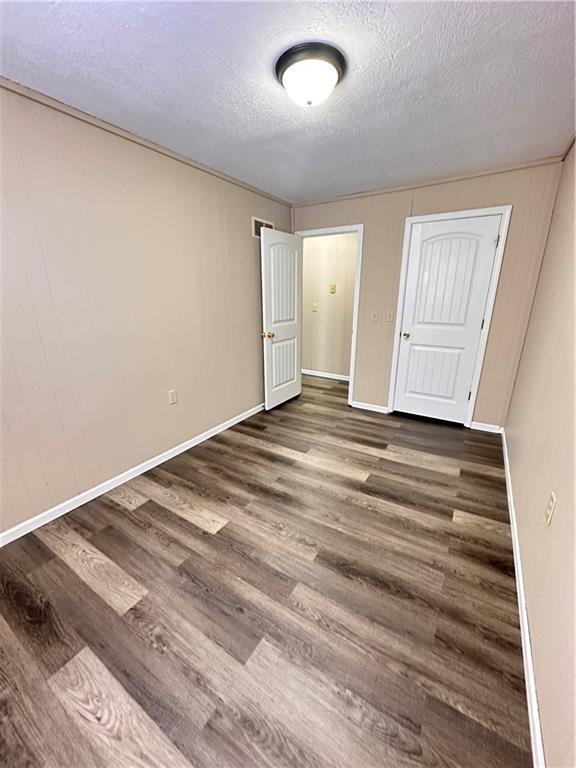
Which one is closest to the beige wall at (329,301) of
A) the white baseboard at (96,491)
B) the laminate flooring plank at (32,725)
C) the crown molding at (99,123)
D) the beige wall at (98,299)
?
the beige wall at (98,299)

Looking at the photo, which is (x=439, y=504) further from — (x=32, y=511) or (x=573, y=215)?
(x=32, y=511)

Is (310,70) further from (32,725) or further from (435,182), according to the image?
(32,725)

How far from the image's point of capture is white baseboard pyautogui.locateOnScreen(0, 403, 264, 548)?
1821 millimetres

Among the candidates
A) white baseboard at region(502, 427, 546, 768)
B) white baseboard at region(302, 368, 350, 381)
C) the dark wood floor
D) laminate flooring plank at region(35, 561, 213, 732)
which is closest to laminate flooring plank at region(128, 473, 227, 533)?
the dark wood floor

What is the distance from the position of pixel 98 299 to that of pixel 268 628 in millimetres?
2117

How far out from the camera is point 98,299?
2.02m

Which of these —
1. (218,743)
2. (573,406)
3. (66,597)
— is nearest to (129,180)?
(66,597)

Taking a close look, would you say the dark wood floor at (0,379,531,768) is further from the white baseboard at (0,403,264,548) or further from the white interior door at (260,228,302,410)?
the white interior door at (260,228,302,410)

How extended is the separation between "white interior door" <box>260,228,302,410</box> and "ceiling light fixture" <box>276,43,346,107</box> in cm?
163

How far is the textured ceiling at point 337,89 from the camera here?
3.89 ft

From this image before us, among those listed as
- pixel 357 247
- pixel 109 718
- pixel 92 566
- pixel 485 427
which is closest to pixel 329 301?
pixel 357 247

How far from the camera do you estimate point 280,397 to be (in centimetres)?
386

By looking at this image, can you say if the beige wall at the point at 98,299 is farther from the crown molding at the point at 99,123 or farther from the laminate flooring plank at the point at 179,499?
the laminate flooring plank at the point at 179,499

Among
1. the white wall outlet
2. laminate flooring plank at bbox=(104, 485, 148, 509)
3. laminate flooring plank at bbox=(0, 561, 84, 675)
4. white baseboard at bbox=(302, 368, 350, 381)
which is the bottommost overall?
laminate flooring plank at bbox=(0, 561, 84, 675)
